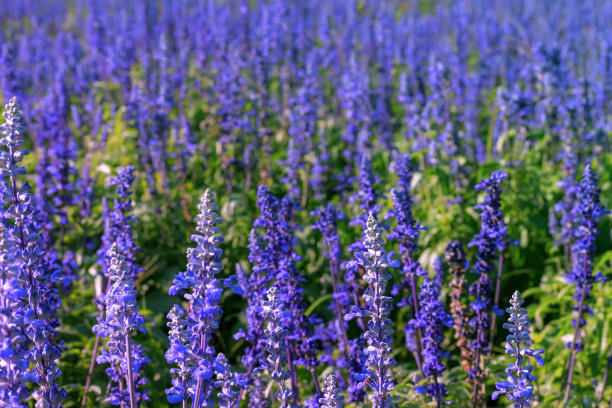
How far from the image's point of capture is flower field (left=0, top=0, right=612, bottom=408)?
3.28 meters

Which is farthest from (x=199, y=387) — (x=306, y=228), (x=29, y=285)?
(x=306, y=228)

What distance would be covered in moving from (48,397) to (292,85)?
8.15m

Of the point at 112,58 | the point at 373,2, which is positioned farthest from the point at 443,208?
the point at 373,2

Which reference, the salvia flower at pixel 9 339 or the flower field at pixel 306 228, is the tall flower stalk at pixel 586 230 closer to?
the flower field at pixel 306 228

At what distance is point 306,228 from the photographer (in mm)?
7320

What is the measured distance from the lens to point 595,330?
604 centimetres

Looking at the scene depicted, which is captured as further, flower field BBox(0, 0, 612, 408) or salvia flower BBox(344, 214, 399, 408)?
flower field BBox(0, 0, 612, 408)

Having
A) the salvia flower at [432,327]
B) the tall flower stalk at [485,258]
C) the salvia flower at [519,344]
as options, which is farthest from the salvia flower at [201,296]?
the tall flower stalk at [485,258]

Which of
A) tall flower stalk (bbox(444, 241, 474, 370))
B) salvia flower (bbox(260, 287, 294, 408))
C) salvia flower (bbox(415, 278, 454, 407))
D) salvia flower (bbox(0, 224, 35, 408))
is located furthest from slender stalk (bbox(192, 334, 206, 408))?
tall flower stalk (bbox(444, 241, 474, 370))

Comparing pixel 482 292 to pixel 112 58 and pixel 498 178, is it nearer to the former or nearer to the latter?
pixel 498 178

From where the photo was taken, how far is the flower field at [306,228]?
3279mm

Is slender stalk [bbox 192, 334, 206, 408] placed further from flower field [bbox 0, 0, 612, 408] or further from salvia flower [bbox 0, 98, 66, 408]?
salvia flower [bbox 0, 98, 66, 408]

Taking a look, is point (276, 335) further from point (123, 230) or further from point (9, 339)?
point (123, 230)

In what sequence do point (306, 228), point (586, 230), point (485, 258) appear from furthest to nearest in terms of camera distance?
point (306, 228) → point (586, 230) → point (485, 258)
